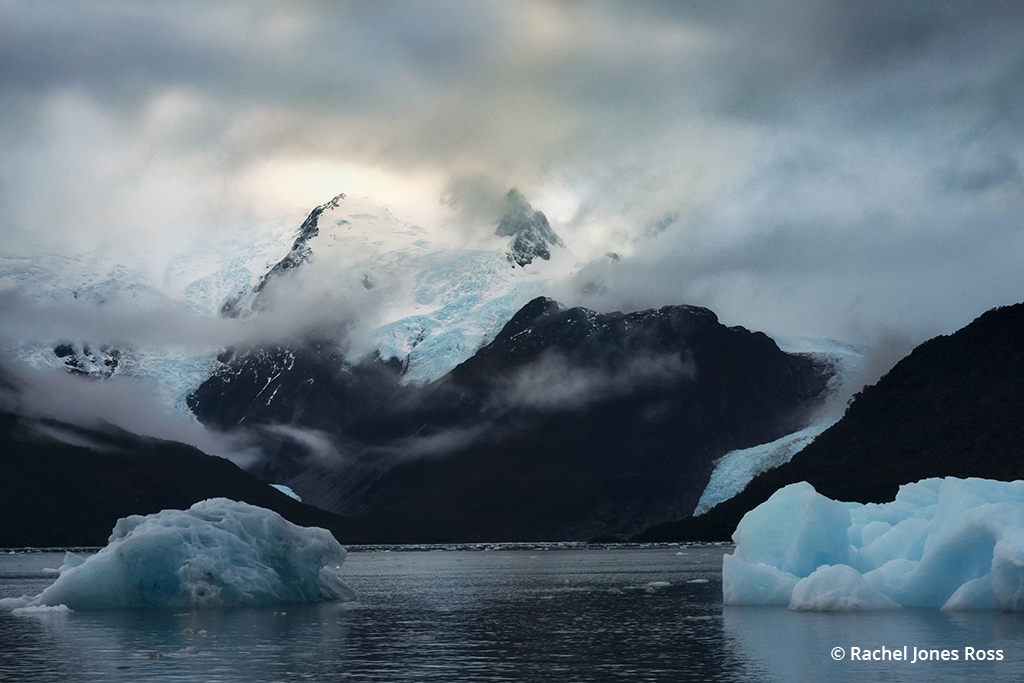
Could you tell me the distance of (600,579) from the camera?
9150 cm

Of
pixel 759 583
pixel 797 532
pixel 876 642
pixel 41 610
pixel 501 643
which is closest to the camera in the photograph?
pixel 876 642

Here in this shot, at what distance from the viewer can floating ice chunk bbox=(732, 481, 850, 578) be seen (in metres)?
53.0

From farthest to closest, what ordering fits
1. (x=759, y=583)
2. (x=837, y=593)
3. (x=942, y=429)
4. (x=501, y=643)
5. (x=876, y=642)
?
1. (x=942, y=429)
2. (x=759, y=583)
3. (x=837, y=593)
4. (x=501, y=643)
5. (x=876, y=642)

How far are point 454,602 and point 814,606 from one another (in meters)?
24.3

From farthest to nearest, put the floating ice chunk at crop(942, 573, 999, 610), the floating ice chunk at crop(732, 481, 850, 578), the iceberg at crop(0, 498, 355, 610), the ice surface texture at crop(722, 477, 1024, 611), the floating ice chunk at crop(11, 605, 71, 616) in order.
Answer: the floating ice chunk at crop(11, 605, 71, 616), the iceberg at crop(0, 498, 355, 610), the floating ice chunk at crop(732, 481, 850, 578), the floating ice chunk at crop(942, 573, 999, 610), the ice surface texture at crop(722, 477, 1024, 611)

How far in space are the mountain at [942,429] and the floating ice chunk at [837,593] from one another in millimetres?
105205

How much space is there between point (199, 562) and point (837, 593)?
2718 cm

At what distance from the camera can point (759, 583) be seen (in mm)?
52906

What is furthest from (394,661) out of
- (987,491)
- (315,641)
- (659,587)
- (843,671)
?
(659,587)

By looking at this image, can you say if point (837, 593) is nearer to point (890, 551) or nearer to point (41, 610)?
point (890, 551)

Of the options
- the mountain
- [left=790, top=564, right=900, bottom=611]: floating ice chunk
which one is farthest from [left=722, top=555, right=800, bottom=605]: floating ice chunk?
the mountain

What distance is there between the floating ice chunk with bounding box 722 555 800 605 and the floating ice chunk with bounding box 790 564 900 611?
371 centimetres

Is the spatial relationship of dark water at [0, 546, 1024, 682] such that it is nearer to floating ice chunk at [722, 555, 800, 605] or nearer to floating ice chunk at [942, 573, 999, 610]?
floating ice chunk at [942, 573, 999, 610]

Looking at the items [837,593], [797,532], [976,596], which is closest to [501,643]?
[837,593]
